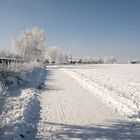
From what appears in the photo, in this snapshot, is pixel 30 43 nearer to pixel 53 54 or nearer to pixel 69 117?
pixel 69 117

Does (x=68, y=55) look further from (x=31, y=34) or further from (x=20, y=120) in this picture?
(x=20, y=120)

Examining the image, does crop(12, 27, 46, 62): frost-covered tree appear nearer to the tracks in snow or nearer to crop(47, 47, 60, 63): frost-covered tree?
the tracks in snow

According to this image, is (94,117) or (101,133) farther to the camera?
(94,117)

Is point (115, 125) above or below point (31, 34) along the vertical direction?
below

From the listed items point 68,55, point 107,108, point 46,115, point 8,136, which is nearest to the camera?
point 8,136

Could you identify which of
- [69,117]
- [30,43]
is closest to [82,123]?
[69,117]

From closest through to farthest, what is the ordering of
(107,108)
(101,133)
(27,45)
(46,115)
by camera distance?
(101,133) < (46,115) < (107,108) < (27,45)

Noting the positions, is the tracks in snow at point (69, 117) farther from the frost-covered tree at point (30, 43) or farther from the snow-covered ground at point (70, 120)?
the frost-covered tree at point (30, 43)

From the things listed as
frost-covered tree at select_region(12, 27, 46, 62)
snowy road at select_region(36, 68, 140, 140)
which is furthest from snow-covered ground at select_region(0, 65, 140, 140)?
frost-covered tree at select_region(12, 27, 46, 62)

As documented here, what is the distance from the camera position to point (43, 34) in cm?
8438

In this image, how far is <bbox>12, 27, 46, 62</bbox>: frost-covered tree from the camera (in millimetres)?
80812

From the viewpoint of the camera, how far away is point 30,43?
265 ft

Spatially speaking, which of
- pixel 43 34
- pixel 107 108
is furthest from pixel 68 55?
pixel 107 108

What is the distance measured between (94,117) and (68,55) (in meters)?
168
